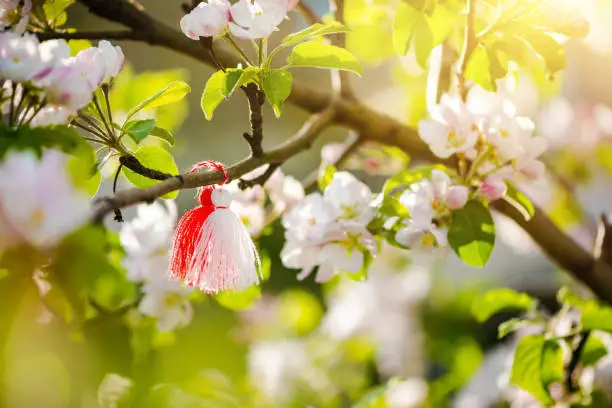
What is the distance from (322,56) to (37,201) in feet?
1.04

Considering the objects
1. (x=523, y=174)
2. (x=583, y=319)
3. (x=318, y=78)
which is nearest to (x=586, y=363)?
(x=583, y=319)

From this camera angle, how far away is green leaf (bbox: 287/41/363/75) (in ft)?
2.05

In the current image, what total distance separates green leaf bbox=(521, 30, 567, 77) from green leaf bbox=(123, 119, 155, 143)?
446 mm

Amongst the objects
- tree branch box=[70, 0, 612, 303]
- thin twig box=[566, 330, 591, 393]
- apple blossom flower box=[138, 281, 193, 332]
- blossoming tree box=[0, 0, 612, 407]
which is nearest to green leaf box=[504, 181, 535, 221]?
blossoming tree box=[0, 0, 612, 407]

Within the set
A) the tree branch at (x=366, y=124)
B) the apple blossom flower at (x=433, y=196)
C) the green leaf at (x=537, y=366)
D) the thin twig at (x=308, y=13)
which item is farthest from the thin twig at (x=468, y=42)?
the green leaf at (x=537, y=366)

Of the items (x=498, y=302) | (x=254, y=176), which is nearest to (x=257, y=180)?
(x=254, y=176)

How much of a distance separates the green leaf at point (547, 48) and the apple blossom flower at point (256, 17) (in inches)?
13.3

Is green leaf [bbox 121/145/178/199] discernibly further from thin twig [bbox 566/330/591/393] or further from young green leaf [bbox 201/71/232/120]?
thin twig [bbox 566/330/591/393]

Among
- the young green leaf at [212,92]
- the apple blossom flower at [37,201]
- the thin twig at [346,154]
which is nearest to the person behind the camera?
the apple blossom flower at [37,201]

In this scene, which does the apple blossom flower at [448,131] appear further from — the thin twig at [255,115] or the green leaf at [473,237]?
the thin twig at [255,115]

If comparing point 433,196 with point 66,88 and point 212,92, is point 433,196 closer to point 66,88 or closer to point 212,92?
point 212,92

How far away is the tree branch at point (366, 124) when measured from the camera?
85cm

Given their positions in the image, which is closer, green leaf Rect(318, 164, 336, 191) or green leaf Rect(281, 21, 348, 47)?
green leaf Rect(281, 21, 348, 47)

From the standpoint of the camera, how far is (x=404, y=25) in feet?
2.55
